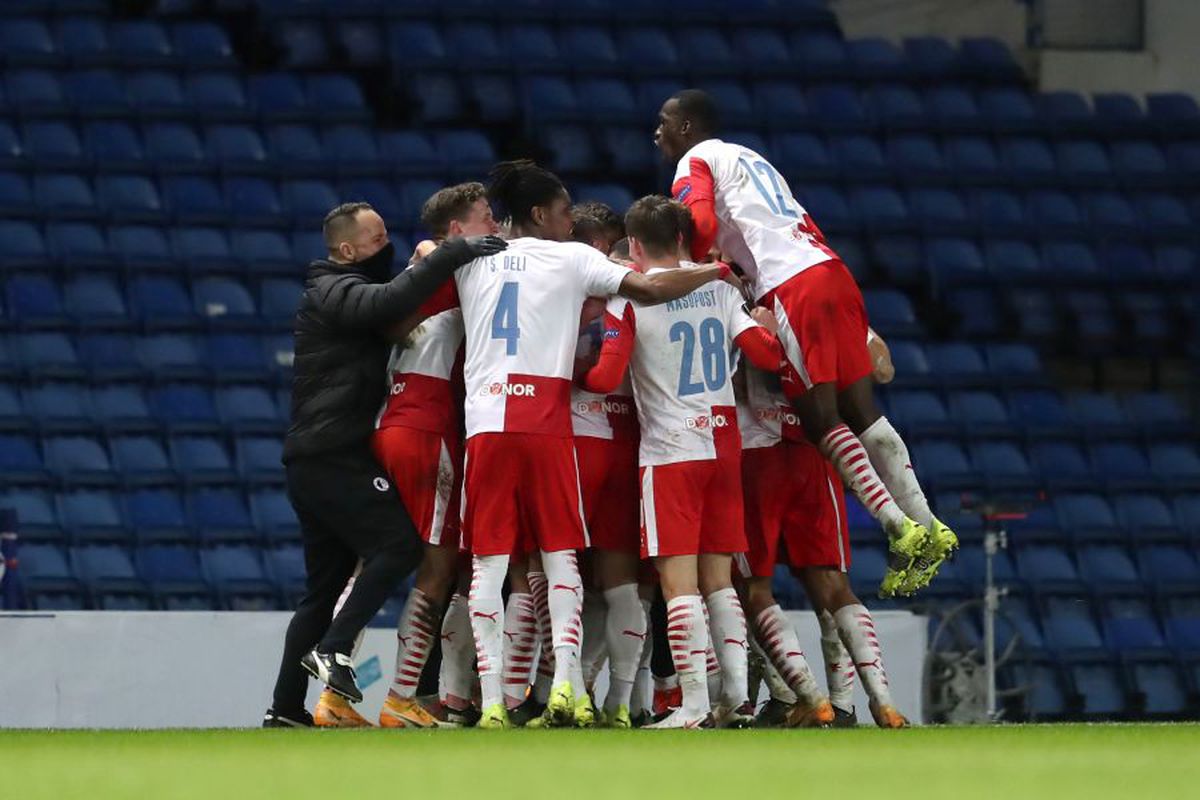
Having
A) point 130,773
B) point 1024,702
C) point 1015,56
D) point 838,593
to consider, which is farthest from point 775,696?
point 1015,56

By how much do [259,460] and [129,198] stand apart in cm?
258

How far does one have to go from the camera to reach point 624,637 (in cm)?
776

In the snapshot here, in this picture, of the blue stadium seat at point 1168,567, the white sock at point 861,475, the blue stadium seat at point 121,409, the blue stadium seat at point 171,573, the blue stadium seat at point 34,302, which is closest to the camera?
the white sock at point 861,475

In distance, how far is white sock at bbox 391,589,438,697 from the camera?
790cm

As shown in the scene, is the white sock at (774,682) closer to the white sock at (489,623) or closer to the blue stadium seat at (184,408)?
the white sock at (489,623)

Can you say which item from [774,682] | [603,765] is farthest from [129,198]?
[603,765]

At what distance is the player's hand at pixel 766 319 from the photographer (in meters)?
7.94

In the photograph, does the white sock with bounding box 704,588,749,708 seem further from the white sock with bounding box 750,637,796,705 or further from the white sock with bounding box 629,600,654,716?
the white sock with bounding box 629,600,654,716

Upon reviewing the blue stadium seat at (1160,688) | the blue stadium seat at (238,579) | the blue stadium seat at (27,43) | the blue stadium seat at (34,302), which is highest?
the blue stadium seat at (27,43)

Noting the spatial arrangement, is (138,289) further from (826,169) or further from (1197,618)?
(1197,618)

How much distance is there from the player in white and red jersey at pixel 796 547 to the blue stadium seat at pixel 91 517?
662 centimetres

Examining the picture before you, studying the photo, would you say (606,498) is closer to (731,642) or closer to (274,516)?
(731,642)

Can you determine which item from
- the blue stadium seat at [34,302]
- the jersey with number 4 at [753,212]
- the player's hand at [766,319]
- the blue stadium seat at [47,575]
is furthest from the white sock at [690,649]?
the blue stadium seat at [34,302]

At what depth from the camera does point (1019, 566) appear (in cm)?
1503
